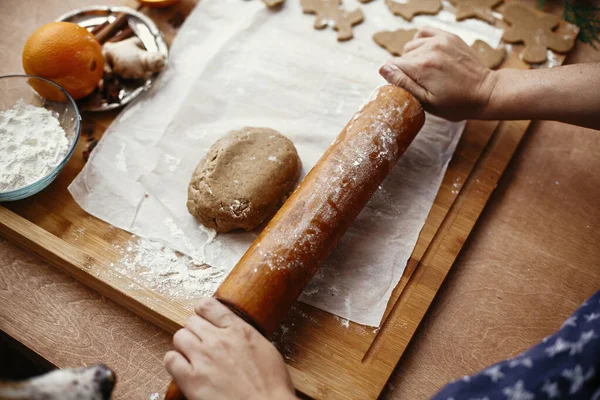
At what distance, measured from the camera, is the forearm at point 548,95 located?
1.16 metres

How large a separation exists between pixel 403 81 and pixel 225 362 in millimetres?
754

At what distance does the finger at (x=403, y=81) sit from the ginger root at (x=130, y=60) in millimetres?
604

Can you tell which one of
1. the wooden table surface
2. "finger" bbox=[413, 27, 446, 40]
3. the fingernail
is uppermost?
the fingernail

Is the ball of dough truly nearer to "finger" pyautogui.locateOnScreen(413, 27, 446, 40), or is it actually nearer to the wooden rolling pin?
the wooden rolling pin

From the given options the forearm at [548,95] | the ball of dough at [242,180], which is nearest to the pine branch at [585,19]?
the forearm at [548,95]

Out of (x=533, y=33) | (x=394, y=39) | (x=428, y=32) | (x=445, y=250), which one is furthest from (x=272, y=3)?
(x=445, y=250)

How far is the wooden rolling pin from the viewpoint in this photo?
38.0 inches

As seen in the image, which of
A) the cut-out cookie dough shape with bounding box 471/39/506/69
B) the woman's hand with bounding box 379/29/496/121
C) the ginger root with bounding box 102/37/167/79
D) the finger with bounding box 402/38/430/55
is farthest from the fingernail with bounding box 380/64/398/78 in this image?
the ginger root with bounding box 102/37/167/79

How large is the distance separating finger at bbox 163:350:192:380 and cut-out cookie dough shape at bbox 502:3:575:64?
3.96ft

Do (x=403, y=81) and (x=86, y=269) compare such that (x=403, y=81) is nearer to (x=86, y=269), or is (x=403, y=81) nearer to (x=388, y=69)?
(x=388, y=69)

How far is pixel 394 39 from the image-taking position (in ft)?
4.83

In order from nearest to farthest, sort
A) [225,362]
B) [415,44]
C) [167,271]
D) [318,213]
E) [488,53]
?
[225,362], [318,213], [167,271], [415,44], [488,53]

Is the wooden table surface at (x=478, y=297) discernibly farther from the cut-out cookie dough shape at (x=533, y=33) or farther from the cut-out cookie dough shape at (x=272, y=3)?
the cut-out cookie dough shape at (x=272, y=3)

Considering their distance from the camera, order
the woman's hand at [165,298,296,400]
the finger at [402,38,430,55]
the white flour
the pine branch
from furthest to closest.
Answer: the pine branch
the finger at [402,38,430,55]
the white flour
the woman's hand at [165,298,296,400]
